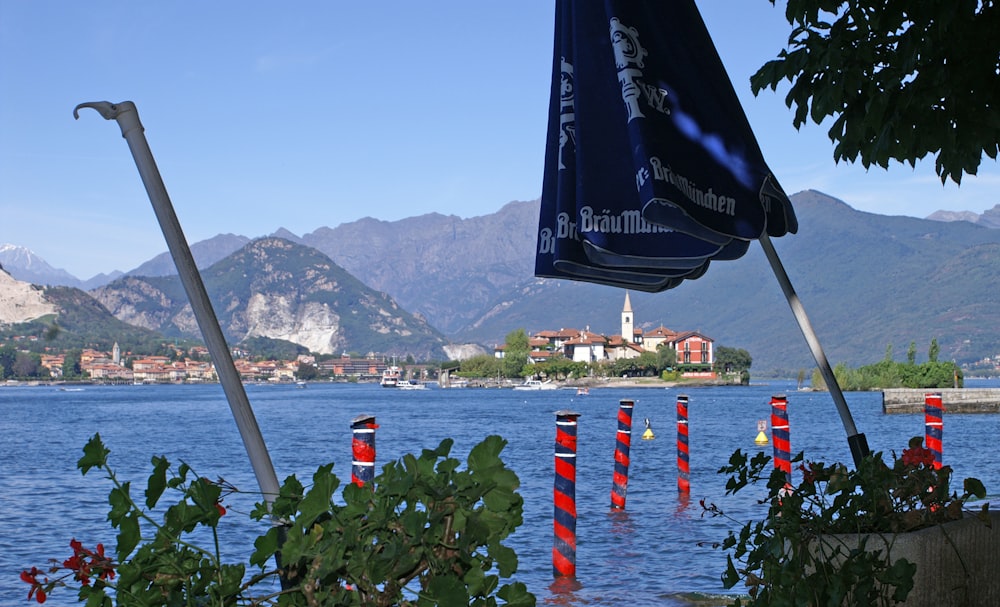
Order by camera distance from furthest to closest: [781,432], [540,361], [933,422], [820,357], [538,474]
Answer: [540,361] → [538,474] → [781,432] → [933,422] → [820,357]

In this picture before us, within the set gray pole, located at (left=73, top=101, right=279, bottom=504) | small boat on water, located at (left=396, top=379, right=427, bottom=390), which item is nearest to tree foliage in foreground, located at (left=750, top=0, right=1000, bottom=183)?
gray pole, located at (left=73, top=101, right=279, bottom=504)

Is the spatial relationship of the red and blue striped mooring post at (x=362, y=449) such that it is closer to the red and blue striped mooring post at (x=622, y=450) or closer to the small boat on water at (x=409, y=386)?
the red and blue striped mooring post at (x=622, y=450)

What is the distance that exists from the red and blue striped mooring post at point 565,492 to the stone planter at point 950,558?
23.7 ft

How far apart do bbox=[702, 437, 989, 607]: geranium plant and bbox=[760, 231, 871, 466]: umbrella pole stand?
410 mm

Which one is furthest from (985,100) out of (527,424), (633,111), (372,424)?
(527,424)

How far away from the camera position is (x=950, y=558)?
11.8ft

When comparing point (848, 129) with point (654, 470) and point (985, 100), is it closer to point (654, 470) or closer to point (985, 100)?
point (985, 100)

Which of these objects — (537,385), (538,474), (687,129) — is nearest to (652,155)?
(687,129)

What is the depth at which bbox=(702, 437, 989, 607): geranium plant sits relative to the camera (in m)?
3.29

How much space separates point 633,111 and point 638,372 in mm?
170413

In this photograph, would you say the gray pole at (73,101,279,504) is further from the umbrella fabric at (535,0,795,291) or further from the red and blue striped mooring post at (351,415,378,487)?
the red and blue striped mooring post at (351,415,378,487)

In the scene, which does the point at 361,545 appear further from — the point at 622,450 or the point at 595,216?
the point at 622,450

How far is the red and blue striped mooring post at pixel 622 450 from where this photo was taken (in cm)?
1686

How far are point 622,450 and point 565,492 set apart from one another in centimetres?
602
